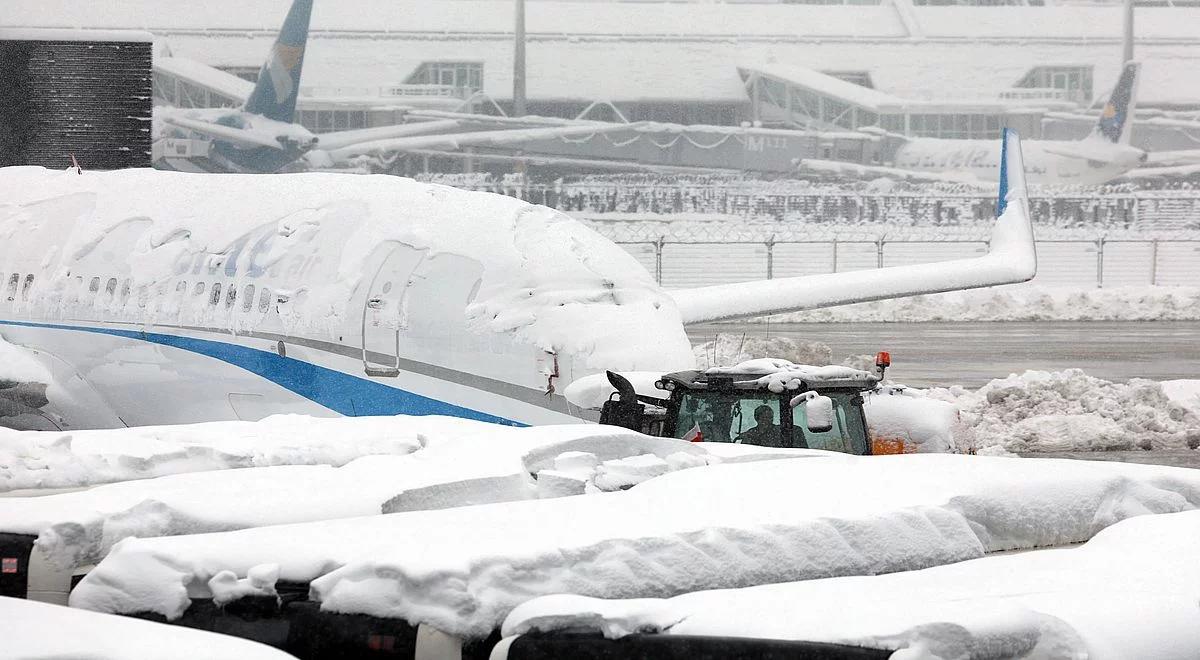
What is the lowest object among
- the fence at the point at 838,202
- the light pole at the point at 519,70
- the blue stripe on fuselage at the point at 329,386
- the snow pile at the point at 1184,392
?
the snow pile at the point at 1184,392

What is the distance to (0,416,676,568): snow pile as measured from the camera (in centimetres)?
441

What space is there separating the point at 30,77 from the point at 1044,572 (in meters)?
18.8

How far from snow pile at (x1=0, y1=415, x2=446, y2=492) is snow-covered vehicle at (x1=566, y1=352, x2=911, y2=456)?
7.50ft

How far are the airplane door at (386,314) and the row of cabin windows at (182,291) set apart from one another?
4.03 ft

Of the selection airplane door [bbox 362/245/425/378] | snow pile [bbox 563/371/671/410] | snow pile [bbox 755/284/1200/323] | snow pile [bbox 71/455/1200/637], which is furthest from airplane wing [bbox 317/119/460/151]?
snow pile [bbox 71/455/1200/637]

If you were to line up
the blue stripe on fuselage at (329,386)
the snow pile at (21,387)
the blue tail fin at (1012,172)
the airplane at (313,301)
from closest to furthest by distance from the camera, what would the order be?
the airplane at (313,301) → the blue stripe on fuselage at (329,386) → the snow pile at (21,387) → the blue tail fin at (1012,172)

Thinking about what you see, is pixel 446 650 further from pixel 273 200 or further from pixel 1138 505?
pixel 273 200

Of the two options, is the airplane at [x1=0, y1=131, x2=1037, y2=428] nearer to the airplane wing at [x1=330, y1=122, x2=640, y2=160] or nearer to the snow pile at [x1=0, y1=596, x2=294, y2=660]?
the snow pile at [x1=0, y1=596, x2=294, y2=660]

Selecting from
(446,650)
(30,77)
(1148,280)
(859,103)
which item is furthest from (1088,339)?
(446,650)

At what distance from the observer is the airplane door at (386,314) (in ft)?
40.0

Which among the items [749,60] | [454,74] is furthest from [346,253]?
[454,74]

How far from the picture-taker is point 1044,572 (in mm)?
4121

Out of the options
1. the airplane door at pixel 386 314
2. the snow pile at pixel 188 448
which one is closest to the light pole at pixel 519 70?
the airplane door at pixel 386 314

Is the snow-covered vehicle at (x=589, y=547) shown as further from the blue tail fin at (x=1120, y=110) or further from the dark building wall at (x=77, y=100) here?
the blue tail fin at (x=1120, y=110)
